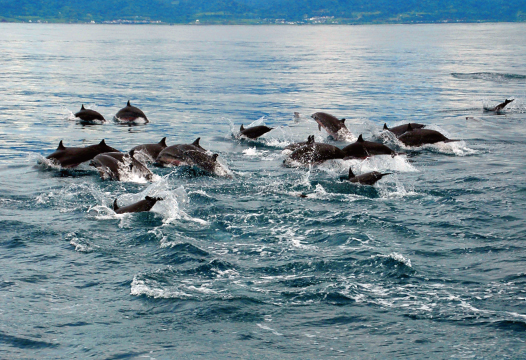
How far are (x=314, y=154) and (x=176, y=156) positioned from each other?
4.70 meters

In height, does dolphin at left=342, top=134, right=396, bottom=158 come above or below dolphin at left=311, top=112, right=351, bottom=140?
below

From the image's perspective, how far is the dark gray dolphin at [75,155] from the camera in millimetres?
21719

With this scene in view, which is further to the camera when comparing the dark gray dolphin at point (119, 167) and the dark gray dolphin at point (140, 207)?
the dark gray dolphin at point (119, 167)

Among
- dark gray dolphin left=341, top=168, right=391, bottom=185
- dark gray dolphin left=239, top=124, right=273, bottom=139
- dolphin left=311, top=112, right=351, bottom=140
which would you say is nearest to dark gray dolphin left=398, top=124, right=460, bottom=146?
dolphin left=311, top=112, right=351, bottom=140

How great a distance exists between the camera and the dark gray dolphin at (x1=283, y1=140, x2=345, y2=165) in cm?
2154

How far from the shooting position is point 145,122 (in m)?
33.0

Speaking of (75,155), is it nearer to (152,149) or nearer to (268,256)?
(152,149)

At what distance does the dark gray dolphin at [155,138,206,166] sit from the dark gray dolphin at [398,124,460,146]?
862 cm

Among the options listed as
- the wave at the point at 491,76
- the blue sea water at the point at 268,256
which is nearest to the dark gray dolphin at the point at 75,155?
the blue sea water at the point at 268,256

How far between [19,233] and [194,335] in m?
6.34

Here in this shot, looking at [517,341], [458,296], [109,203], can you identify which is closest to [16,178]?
[109,203]

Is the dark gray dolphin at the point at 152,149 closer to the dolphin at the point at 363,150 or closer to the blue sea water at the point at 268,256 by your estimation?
the blue sea water at the point at 268,256

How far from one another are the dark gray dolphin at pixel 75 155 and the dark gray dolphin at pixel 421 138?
1153 cm

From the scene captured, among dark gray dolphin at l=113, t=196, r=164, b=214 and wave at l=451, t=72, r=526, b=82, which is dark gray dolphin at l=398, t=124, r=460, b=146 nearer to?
dark gray dolphin at l=113, t=196, r=164, b=214
